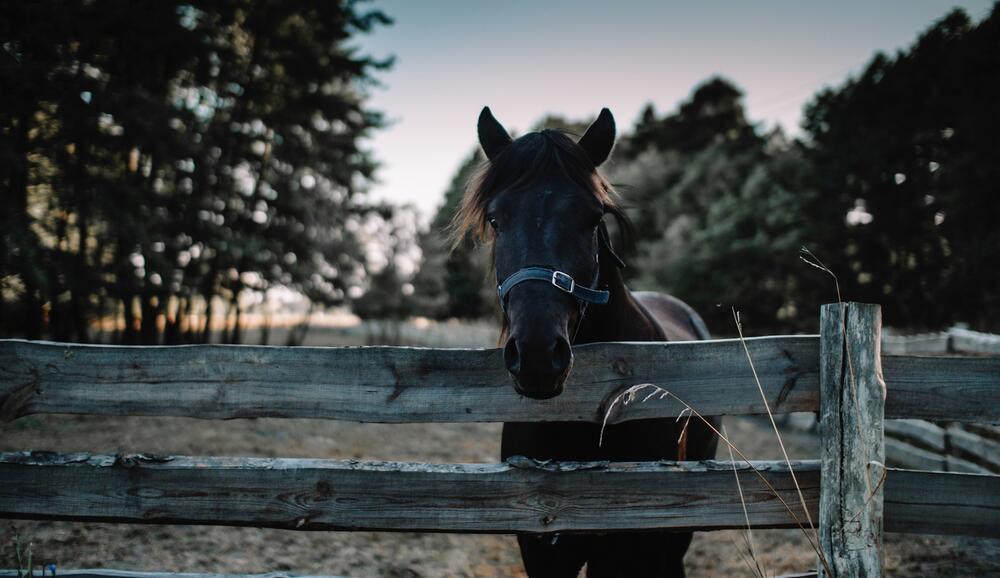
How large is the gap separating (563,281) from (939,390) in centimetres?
160

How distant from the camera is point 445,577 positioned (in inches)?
153

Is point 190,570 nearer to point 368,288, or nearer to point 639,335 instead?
point 639,335

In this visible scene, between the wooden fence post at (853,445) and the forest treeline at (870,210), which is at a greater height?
the forest treeline at (870,210)

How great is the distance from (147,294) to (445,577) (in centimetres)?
1060

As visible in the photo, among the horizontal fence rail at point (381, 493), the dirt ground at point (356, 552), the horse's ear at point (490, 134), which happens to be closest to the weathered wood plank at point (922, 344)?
the dirt ground at point (356, 552)

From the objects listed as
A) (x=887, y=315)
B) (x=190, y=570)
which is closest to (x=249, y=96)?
(x=190, y=570)

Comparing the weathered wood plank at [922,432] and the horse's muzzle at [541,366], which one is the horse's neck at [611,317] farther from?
the weathered wood plank at [922,432]

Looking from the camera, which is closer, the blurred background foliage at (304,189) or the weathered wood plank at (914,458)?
the weathered wood plank at (914,458)

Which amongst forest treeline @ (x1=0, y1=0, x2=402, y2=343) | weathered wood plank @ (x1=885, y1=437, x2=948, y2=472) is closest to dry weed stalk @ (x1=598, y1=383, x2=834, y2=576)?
weathered wood plank @ (x1=885, y1=437, x2=948, y2=472)

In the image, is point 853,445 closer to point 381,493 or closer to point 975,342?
point 381,493

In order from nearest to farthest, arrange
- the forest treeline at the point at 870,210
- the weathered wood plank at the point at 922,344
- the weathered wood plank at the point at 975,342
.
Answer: the weathered wood plank at the point at 975,342 < the weathered wood plank at the point at 922,344 < the forest treeline at the point at 870,210

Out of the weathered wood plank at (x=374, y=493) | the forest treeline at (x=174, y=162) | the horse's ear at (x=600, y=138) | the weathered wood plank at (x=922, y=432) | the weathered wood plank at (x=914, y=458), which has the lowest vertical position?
the weathered wood plank at (x=914, y=458)

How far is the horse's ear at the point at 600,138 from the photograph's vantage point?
8.09ft

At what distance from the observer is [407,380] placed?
6.88 feet
